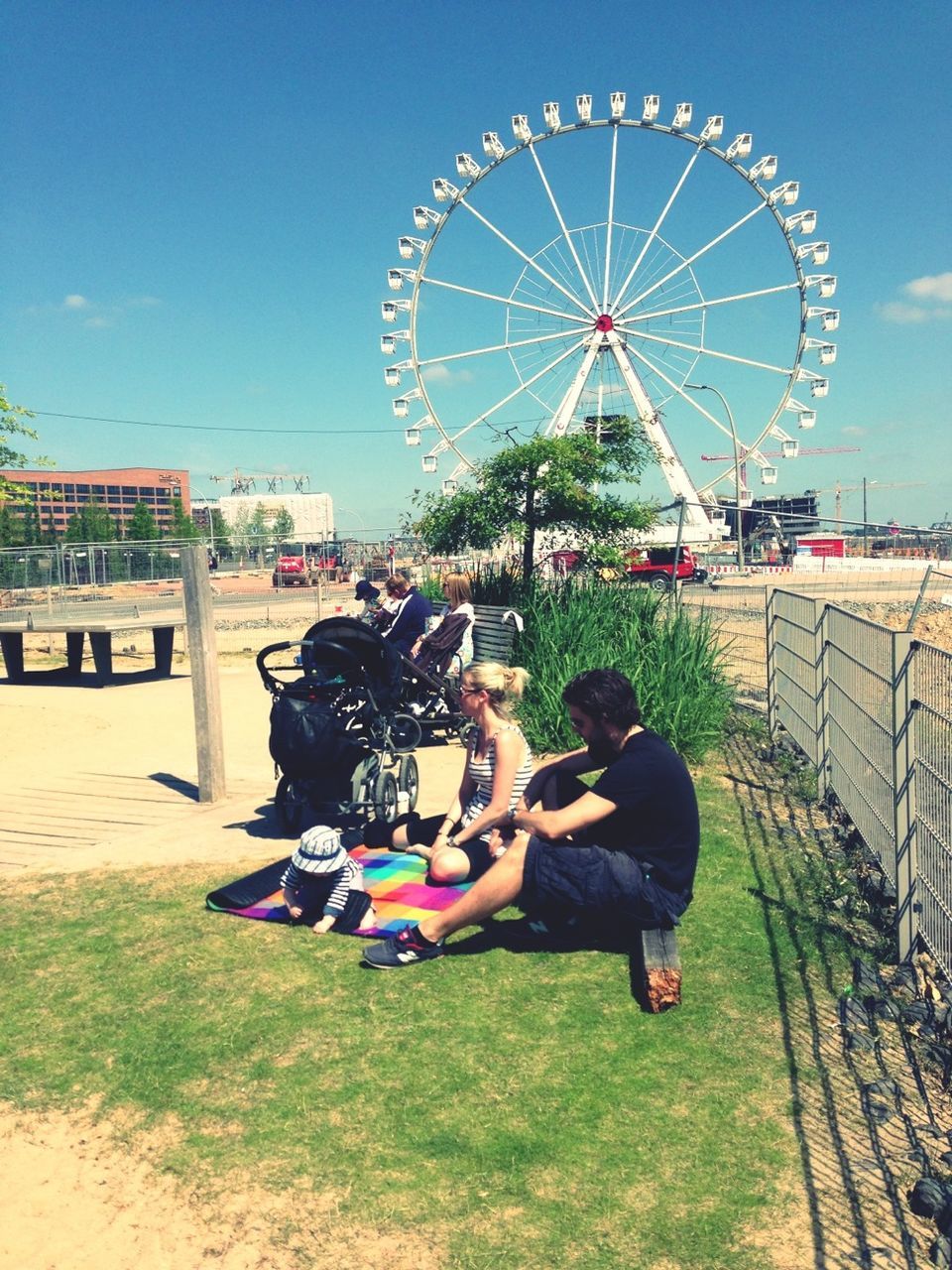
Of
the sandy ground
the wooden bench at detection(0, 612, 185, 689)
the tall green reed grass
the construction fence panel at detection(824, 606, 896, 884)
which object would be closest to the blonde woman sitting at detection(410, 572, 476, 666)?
the tall green reed grass

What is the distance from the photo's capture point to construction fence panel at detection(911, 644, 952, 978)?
411 cm

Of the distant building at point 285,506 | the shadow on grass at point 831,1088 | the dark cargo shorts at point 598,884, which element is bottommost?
the shadow on grass at point 831,1088

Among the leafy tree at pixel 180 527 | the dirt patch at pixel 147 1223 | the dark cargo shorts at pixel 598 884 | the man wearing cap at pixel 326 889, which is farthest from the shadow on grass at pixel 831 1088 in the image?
the leafy tree at pixel 180 527

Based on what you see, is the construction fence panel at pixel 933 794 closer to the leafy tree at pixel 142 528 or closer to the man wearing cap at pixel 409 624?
the man wearing cap at pixel 409 624

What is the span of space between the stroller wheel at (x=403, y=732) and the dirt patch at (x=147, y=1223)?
3.49 metres

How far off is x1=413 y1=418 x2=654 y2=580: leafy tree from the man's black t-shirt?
741 cm

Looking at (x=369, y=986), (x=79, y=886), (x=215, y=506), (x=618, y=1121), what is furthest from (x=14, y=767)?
(x=215, y=506)

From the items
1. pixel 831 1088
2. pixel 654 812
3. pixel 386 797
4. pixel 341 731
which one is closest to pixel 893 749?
pixel 654 812

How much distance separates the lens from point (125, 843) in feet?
20.3

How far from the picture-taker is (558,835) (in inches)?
158

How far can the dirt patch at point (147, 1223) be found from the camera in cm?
254

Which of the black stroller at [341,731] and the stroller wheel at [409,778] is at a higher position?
the black stroller at [341,731]

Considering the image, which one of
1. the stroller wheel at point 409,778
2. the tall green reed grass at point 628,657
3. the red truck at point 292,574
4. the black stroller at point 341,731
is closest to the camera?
the black stroller at point 341,731

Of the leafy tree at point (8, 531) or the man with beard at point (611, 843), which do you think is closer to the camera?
the man with beard at point (611, 843)
